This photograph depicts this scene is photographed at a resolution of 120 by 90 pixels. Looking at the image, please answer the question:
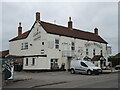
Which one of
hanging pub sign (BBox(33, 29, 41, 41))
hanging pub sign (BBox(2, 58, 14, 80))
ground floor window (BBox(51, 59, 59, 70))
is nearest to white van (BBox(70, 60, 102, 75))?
ground floor window (BBox(51, 59, 59, 70))

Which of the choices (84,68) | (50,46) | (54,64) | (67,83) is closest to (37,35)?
(50,46)

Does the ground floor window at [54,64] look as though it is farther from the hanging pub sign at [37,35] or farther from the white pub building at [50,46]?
the hanging pub sign at [37,35]

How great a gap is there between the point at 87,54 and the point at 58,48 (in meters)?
8.42

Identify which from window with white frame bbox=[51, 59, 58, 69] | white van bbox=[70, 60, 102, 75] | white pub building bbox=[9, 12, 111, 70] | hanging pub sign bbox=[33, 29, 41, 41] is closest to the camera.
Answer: white van bbox=[70, 60, 102, 75]

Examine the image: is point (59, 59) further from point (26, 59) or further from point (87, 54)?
point (87, 54)

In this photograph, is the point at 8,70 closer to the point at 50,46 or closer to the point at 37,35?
the point at 50,46

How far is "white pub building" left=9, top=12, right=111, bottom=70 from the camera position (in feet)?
110

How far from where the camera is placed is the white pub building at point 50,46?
33.6 meters

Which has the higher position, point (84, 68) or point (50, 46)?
point (50, 46)

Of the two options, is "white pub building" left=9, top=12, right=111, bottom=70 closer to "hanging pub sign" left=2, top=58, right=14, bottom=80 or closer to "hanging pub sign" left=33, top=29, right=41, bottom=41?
"hanging pub sign" left=33, top=29, right=41, bottom=41

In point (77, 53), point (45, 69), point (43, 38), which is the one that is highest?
point (43, 38)

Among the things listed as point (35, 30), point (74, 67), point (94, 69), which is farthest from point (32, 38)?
point (94, 69)

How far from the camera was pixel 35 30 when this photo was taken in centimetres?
3588

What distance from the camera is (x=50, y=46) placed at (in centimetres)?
3366
